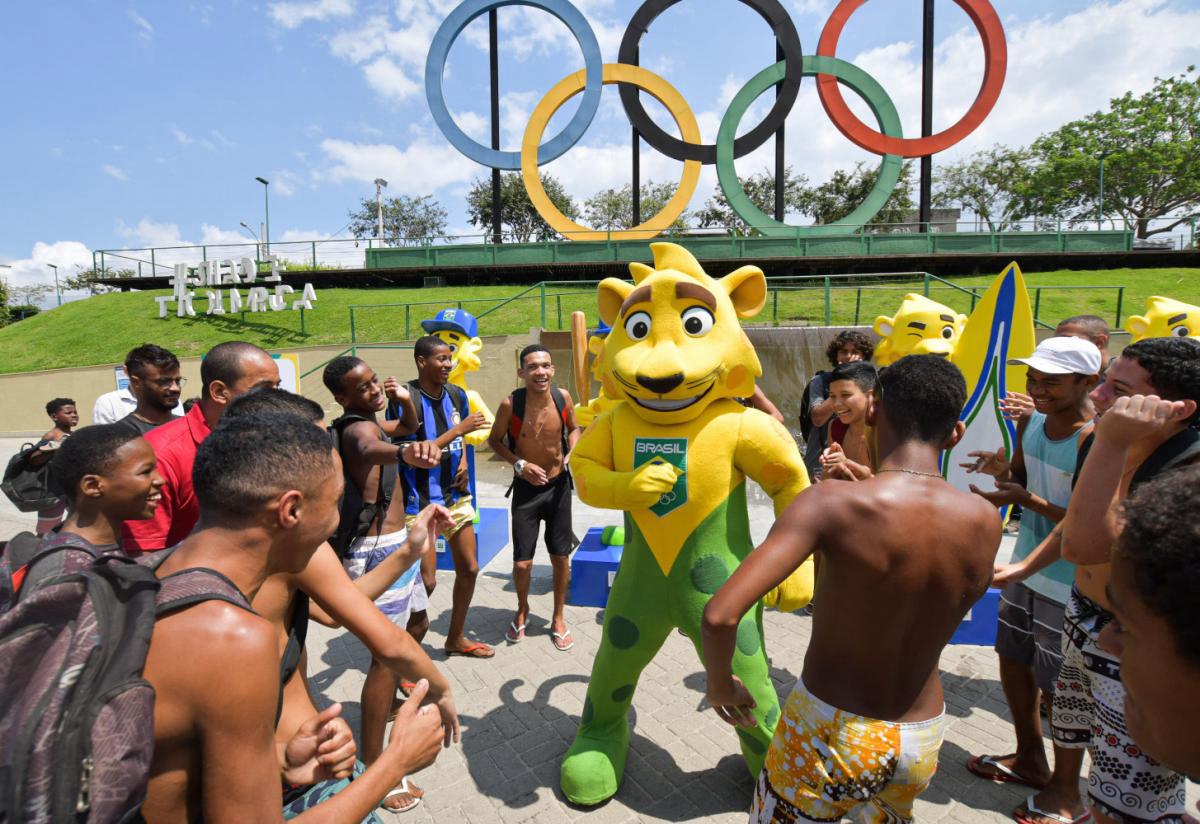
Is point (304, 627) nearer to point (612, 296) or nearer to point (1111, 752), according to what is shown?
point (612, 296)

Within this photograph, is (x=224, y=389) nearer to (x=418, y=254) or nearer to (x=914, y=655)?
(x=914, y=655)

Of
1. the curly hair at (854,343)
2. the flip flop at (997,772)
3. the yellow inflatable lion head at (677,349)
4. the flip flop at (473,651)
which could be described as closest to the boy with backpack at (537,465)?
the flip flop at (473,651)

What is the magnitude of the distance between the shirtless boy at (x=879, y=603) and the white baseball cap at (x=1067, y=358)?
3.75ft

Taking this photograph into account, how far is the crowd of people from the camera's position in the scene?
1104mm

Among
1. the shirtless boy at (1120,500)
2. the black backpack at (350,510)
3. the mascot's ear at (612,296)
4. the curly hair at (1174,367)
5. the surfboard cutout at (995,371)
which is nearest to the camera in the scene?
the shirtless boy at (1120,500)

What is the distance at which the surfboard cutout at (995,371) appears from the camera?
5254mm

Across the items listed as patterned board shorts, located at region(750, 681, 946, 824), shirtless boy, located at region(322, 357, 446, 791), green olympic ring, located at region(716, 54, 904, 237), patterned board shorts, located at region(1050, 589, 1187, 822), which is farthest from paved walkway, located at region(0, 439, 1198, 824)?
green olympic ring, located at region(716, 54, 904, 237)

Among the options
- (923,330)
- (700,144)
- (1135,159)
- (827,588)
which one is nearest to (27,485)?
(827,588)

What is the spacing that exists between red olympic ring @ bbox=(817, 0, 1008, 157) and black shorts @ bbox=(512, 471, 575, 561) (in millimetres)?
20783

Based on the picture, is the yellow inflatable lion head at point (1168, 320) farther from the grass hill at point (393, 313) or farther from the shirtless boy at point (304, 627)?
the grass hill at point (393, 313)

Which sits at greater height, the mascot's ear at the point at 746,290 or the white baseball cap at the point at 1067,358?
the mascot's ear at the point at 746,290

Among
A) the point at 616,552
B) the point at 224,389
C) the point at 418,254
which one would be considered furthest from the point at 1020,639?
the point at 418,254

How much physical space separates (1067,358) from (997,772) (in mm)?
1914

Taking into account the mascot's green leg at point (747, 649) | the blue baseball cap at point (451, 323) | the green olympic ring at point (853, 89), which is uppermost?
the green olympic ring at point (853, 89)
